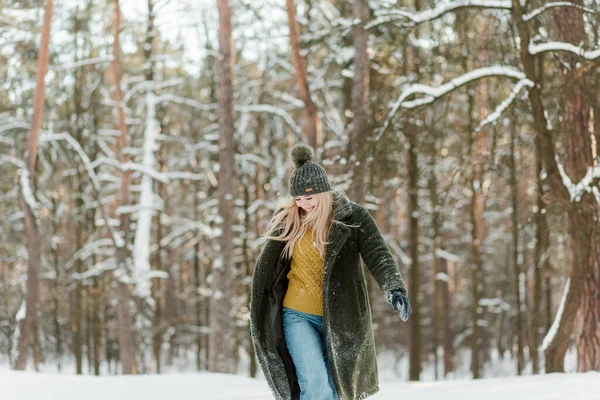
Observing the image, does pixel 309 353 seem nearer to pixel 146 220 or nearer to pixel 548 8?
pixel 548 8

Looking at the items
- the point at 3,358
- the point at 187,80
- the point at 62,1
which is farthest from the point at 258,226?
the point at 3,358

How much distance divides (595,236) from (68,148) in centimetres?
1419

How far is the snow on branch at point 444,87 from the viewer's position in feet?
25.1

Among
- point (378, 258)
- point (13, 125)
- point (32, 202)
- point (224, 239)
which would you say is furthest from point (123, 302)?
point (378, 258)

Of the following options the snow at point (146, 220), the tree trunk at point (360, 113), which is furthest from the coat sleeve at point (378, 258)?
the snow at point (146, 220)

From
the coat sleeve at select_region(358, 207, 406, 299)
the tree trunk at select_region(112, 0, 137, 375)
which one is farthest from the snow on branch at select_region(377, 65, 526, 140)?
the tree trunk at select_region(112, 0, 137, 375)

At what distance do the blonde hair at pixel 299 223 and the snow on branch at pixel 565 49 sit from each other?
4238 millimetres

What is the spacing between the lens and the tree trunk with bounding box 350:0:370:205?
28.3 ft

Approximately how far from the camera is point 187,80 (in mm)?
19062

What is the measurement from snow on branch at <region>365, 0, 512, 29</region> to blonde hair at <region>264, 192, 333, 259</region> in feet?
15.0

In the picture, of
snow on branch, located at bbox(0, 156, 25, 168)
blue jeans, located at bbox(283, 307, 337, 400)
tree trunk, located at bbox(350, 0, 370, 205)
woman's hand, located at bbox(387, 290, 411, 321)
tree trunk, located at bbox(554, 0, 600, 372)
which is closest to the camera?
woman's hand, located at bbox(387, 290, 411, 321)

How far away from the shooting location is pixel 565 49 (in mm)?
7172

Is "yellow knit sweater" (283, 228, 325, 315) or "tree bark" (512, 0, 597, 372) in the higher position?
"tree bark" (512, 0, 597, 372)

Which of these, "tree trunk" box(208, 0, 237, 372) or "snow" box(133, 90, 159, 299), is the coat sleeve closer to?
"tree trunk" box(208, 0, 237, 372)
